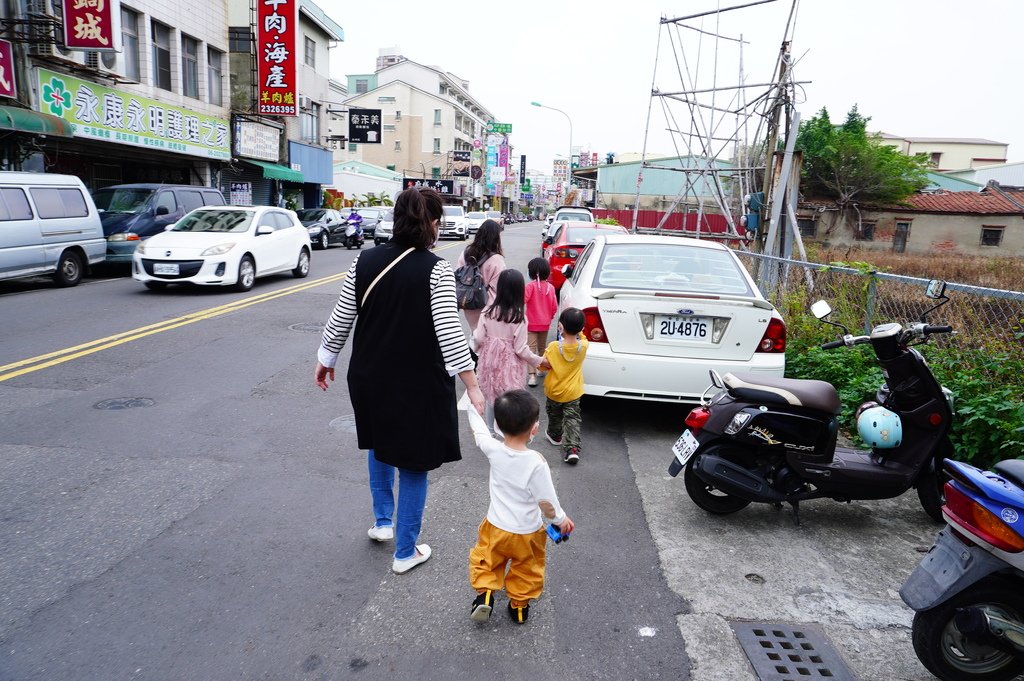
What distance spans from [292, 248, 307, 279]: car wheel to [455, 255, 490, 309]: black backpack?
404 inches

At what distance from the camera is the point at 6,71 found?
Result: 1457 centimetres

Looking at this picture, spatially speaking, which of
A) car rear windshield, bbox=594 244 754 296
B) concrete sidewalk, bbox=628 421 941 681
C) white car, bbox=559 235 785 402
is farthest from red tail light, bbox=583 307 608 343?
concrete sidewalk, bbox=628 421 941 681

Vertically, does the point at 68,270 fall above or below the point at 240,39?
below

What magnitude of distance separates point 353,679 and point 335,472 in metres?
2.10

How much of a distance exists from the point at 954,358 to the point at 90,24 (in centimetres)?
1822

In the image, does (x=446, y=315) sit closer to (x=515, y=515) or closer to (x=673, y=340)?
(x=515, y=515)

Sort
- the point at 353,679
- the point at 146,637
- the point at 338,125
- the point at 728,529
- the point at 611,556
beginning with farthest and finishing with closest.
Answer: the point at 338,125
the point at 728,529
the point at 611,556
the point at 146,637
the point at 353,679

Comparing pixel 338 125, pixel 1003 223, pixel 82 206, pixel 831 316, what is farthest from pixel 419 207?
pixel 338 125

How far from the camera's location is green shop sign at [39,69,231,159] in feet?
53.6

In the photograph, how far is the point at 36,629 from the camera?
283cm

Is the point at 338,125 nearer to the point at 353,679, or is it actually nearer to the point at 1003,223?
the point at 1003,223

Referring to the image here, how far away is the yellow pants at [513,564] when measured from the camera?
2.93 m

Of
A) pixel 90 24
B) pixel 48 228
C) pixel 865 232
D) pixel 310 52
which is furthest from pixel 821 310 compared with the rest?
pixel 310 52

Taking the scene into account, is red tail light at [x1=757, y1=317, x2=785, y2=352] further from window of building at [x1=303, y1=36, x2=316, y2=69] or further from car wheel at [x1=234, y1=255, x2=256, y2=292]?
window of building at [x1=303, y1=36, x2=316, y2=69]
